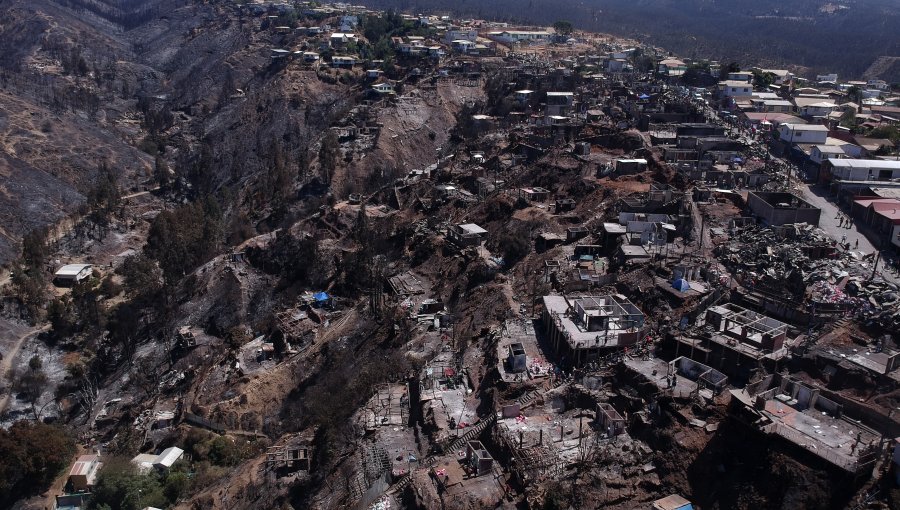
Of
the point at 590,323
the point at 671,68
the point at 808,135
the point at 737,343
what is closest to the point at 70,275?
the point at 590,323

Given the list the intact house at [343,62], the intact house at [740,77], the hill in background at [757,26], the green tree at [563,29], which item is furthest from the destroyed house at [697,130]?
the green tree at [563,29]

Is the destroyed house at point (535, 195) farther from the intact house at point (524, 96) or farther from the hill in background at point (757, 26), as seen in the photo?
the hill in background at point (757, 26)

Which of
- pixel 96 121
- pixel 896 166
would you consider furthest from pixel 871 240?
pixel 96 121

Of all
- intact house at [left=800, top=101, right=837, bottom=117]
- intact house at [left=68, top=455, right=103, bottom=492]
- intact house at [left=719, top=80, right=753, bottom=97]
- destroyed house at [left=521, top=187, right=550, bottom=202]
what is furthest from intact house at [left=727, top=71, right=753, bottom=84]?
intact house at [left=68, top=455, right=103, bottom=492]

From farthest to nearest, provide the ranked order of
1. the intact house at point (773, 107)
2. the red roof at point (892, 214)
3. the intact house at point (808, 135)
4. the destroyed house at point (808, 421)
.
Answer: the intact house at point (773, 107)
the intact house at point (808, 135)
the red roof at point (892, 214)
the destroyed house at point (808, 421)

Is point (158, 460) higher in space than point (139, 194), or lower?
higher

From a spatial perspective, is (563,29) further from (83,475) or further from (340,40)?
(83,475)
